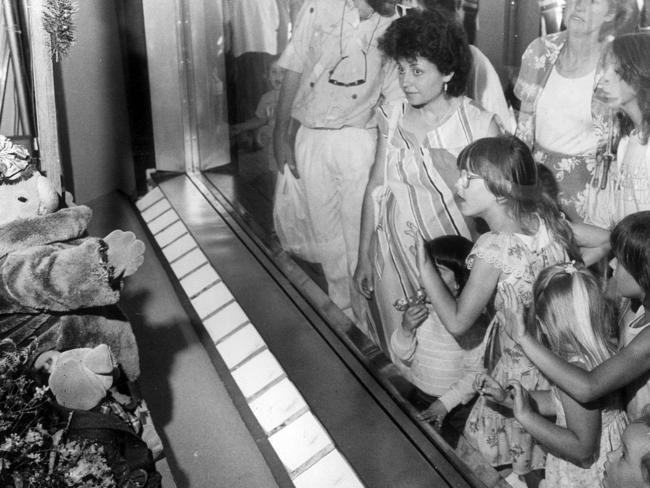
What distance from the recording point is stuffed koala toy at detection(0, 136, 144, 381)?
254 centimetres

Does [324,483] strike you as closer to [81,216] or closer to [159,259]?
[81,216]

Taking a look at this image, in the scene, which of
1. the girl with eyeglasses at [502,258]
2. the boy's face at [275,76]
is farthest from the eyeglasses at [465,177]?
the boy's face at [275,76]

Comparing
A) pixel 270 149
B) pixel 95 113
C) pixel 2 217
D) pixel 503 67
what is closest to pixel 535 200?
pixel 503 67

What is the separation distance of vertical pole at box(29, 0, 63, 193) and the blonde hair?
2.10 m

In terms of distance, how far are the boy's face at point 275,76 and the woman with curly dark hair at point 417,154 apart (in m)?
1.28

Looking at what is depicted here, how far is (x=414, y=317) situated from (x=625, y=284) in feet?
3.88

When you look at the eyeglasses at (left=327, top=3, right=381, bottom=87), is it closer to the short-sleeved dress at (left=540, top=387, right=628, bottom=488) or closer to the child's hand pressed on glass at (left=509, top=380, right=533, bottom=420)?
the child's hand pressed on glass at (left=509, top=380, right=533, bottom=420)

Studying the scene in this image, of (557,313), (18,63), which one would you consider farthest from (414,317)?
(18,63)

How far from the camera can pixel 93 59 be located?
551 cm

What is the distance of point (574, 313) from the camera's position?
1.93 m

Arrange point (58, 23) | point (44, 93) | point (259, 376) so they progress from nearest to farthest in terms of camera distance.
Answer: point (58, 23) < point (44, 93) < point (259, 376)

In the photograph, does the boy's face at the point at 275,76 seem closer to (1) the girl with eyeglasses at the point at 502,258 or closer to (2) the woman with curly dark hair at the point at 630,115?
(1) the girl with eyeglasses at the point at 502,258

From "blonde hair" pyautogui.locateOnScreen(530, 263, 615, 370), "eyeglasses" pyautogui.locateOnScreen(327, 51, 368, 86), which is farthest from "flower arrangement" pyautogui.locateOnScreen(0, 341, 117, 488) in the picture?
"eyeglasses" pyautogui.locateOnScreen(327, 51, 368, 86)

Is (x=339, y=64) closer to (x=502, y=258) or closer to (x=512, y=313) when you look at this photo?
(x=502, y=258)
